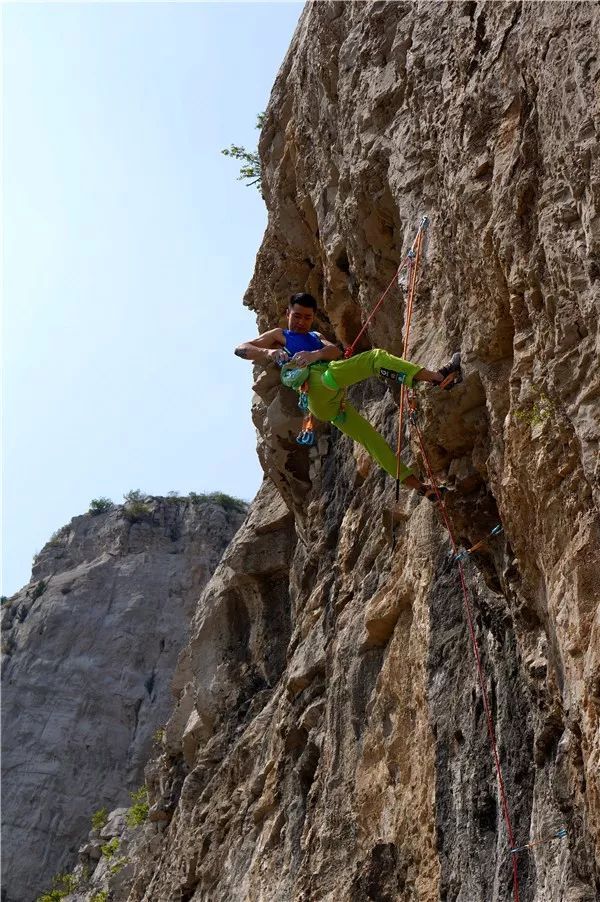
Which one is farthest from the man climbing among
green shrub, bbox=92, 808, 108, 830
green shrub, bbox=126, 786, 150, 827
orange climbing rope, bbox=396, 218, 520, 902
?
green shrub, bbox=92, 808, 108, 830

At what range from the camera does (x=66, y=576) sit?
1538 inches

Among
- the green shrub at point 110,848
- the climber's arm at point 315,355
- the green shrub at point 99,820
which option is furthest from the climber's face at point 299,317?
the green shrub at point 99,820

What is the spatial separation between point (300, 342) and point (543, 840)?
4552 mm

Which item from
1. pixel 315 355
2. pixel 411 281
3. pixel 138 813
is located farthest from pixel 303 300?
pixel 138 813

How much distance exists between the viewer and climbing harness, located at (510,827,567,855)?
547cm

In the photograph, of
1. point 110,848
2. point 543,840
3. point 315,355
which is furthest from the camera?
point 110,848

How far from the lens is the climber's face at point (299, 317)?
8695 mm

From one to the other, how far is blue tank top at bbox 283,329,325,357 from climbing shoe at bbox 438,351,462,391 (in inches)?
81.0

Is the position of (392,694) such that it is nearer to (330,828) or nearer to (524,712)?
(330,828)

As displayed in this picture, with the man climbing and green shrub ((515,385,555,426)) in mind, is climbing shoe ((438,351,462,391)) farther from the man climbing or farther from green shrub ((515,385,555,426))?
green shrub ((515,385,555,426))

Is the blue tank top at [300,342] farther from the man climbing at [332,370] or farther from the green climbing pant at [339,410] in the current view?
the green climbing pant at [339,410]

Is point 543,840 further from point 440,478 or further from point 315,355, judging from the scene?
point 315,355

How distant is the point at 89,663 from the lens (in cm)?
3578

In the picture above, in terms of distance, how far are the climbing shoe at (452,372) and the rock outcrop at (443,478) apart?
11cm
